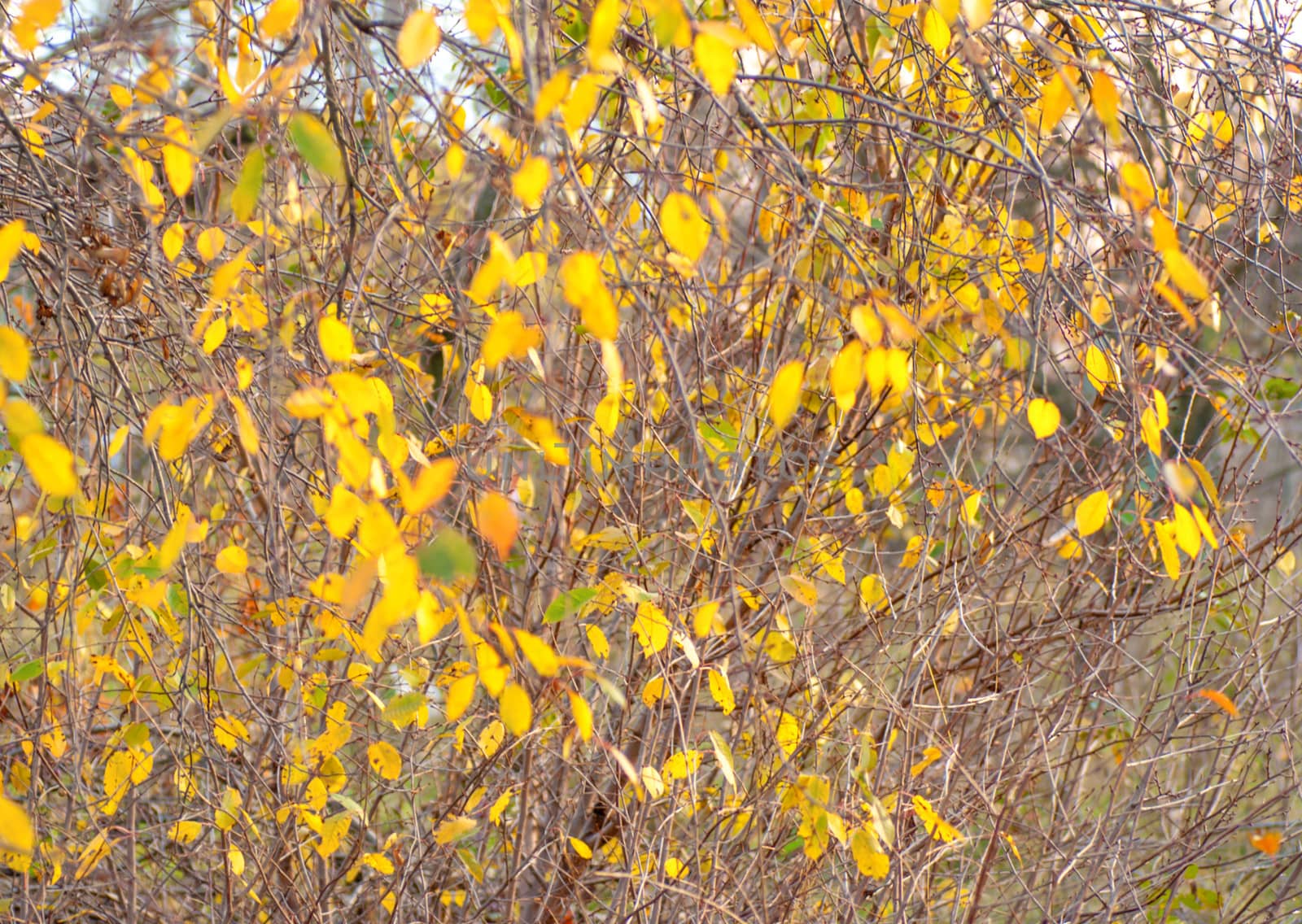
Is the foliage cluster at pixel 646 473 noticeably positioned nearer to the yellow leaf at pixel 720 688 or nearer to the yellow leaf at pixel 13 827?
the yellow leaf at pixel 720 688

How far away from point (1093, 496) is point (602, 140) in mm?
1150

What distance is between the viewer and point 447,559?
0.91 meters

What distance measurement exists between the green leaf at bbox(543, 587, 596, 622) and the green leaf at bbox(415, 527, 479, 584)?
79 cm

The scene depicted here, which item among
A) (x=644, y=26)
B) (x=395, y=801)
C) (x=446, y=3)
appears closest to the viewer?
(x=644, y=26)

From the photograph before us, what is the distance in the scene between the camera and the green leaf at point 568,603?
5.61ft

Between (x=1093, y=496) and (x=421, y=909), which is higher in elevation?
(x=1093, y=496)

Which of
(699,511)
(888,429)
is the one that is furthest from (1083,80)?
(699,511)

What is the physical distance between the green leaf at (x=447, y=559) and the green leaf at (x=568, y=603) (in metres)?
0.79

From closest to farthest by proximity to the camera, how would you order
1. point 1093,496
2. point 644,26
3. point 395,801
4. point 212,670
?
point 1093,496, point 644,26, point 212,670, point 395,801

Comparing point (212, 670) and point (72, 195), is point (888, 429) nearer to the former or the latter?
point (212, 670)

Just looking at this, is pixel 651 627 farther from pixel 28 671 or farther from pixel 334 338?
pixel 28 671

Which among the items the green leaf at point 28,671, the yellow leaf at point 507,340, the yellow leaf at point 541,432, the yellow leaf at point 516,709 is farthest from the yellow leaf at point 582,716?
the green leaf at point 28,671

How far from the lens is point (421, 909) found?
2170 millimetres

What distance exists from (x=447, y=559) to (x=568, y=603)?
0.84m
